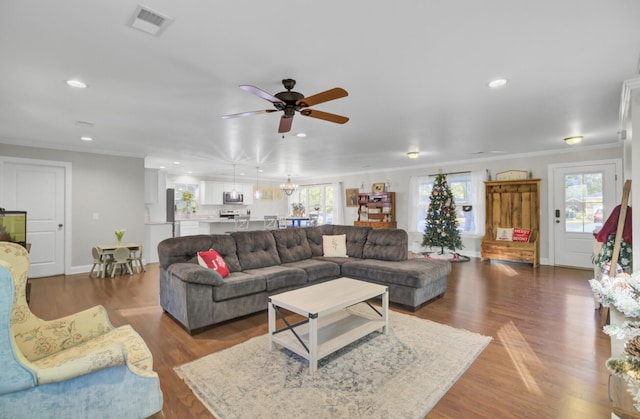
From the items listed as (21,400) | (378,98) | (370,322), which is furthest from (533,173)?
(21,400)

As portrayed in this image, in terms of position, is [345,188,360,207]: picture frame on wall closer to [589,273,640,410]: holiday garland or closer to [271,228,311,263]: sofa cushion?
[271,228,311,263]: sofa cushion

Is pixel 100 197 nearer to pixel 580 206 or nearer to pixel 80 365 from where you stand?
pixel 80 365

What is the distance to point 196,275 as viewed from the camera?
3.03 m

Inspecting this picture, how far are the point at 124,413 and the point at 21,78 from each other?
119 inches

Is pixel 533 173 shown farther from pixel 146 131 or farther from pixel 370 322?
pixel 146 131

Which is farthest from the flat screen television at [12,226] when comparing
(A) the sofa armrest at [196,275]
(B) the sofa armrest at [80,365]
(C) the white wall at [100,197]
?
(C) the white wall at [100,197]

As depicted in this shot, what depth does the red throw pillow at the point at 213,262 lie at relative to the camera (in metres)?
3.46

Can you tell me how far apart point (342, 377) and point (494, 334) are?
5.71 ft

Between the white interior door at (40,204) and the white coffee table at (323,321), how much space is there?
17.7 ft

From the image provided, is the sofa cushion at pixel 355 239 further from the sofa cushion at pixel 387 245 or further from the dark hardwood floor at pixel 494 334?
the dark hardwood floor at pixel 494 334

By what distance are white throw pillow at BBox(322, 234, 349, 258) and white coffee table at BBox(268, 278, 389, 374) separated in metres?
1.67

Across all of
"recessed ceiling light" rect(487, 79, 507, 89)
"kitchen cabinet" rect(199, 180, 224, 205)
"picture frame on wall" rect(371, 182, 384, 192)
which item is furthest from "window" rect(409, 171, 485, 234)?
"kitchen cabinet" rect(199, 180, 224, 205)

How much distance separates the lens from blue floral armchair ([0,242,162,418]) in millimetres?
1278

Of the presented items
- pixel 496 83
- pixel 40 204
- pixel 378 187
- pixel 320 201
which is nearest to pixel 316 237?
pixel 496 83
